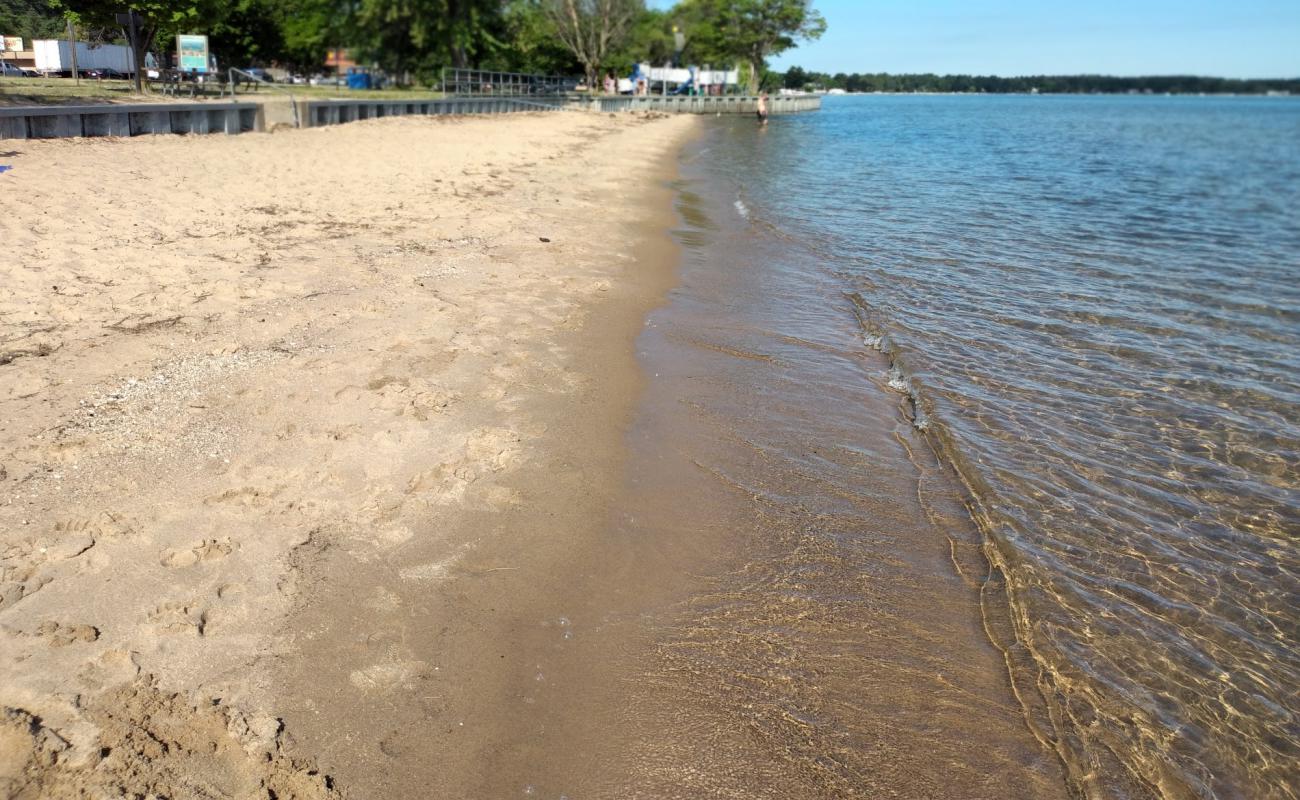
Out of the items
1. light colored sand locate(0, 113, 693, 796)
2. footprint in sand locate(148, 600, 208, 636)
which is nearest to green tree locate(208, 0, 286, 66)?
light colored sand locate(0, 113, 693, 796)

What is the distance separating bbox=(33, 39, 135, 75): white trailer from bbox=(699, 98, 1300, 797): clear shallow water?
19.7 metres

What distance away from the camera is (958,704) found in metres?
3.29

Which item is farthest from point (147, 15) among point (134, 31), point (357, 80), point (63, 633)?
point (357, 80)

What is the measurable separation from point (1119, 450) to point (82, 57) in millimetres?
27932

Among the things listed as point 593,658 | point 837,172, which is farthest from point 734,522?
point 837,172

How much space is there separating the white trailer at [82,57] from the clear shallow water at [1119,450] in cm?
1967

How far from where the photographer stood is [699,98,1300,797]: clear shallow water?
3.39m

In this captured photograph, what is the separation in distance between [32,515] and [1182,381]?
8280mm

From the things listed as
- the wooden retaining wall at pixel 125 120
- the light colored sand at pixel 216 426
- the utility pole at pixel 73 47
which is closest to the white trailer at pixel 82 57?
the utility pole at pixel 73 47

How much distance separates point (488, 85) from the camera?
1716 inches

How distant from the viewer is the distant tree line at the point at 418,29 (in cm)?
2195

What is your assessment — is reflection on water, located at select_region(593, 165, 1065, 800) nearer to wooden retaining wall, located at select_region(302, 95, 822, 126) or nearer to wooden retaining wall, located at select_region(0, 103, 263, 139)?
wooden retaining wall, located at select_region(0, 103, 263, 139)

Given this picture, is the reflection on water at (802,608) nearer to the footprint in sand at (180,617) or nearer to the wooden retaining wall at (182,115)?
the footprint in sand at (180,617)

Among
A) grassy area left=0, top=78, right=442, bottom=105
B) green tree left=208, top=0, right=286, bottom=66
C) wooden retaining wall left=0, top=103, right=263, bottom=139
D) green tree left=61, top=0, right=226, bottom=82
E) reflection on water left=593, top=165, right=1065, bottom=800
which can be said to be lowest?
Result: reflection on water left=593, top=165, right=1065, bottom=800
